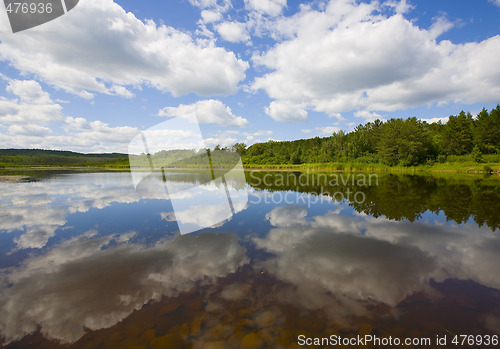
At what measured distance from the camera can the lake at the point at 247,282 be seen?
4.06 meters

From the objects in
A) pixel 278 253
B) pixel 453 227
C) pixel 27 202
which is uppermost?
pixel 27 202

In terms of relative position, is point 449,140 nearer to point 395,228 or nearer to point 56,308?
point 395,228

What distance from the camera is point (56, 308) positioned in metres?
4.83

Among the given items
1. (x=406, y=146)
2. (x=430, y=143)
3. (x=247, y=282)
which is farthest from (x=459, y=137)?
(x=247, y=282)

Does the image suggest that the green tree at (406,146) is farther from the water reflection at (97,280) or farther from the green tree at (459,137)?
the water reflection at (97,280)

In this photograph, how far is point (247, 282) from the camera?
574 cm

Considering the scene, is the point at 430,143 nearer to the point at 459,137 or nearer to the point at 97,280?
the point at 459,137

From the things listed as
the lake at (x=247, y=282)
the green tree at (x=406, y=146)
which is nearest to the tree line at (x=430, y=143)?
the green tree at (x=406, y=146)

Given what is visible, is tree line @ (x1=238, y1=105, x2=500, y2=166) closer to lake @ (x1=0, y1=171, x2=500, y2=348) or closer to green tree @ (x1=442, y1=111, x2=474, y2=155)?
green tree @ (x1=442, y1=111, x2=474, y2=155)

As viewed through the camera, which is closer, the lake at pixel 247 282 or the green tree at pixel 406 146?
the lake at pixel 247 282

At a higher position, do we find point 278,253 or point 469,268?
point 278,253

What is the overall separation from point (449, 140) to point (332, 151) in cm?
3503

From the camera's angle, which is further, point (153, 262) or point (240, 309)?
point (153, 262)

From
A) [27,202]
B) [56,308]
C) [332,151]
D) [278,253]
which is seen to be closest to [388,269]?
[278,253]
